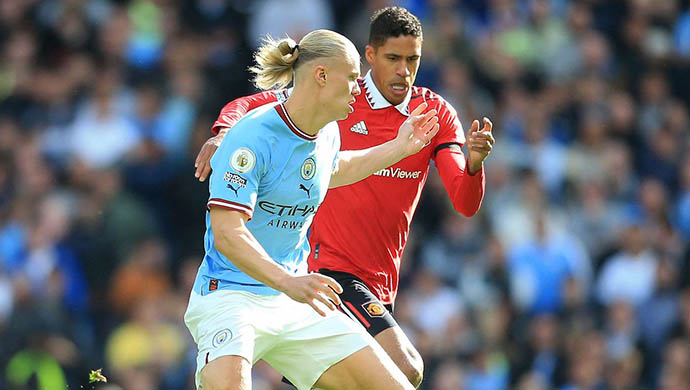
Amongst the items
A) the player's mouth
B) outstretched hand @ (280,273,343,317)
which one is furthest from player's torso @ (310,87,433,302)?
outstretched hand @ (280,273,343,317)

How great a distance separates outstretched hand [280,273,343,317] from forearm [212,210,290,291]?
56 millimetres

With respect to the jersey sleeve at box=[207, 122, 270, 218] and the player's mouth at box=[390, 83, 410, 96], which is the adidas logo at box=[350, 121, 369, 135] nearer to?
the player's mouth at box=[390, 83, 410, 96]

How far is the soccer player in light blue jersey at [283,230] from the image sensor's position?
19.2ft

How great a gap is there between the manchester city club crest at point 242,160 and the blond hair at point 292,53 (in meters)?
0.52

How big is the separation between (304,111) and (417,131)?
931 millimetres

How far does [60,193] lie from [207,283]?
665 centimetres

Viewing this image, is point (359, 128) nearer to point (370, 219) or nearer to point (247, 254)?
point (370, 219)

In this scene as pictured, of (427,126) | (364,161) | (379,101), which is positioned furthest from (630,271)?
(364,161)

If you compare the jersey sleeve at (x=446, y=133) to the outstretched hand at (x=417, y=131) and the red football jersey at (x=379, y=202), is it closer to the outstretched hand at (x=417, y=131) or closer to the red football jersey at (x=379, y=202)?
the red football jersey at (x=379, y=202)

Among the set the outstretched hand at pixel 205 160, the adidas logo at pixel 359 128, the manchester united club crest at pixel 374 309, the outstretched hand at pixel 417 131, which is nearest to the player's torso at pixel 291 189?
the outstretched hand at pixel 205 160

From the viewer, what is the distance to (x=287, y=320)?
612cm

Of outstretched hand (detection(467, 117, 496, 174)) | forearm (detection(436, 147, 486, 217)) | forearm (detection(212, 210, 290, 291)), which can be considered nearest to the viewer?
forearm (detection(212, 210, 290, 291))

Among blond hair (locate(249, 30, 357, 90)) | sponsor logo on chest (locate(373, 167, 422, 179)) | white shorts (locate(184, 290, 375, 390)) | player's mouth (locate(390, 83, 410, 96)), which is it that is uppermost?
blond hair (locate(249, 30, 357, 90))

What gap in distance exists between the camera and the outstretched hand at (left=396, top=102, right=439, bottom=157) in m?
6.72
